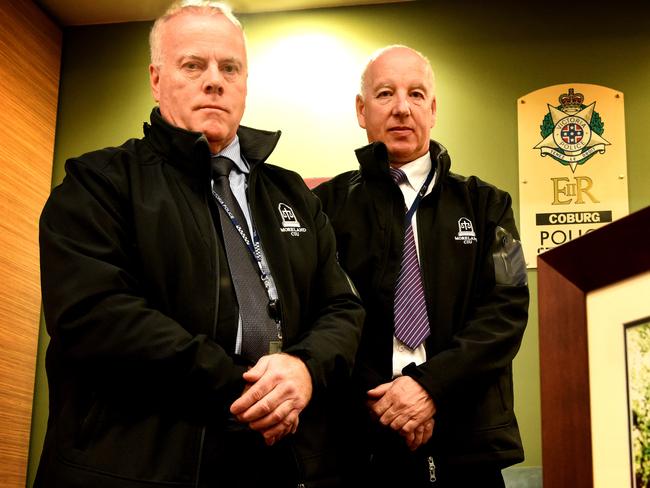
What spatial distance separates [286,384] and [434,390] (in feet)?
1.54

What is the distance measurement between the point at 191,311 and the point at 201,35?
0.65 metres

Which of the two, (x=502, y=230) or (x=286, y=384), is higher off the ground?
(x=502, y=230)

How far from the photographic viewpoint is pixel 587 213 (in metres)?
3.42

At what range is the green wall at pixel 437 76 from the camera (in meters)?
3.54

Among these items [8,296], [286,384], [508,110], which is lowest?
[286,384]

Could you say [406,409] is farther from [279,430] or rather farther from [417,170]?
[417,170]

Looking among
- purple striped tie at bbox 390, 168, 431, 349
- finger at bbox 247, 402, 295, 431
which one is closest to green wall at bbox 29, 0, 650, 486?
purple striped tie at bbox 390, 168, 431, 349

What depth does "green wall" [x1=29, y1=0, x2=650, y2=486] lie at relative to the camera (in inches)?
140

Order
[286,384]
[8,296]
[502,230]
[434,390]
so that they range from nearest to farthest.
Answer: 1. [286,384]
2. [434,390]
3. [502,230]
4. [8,296]

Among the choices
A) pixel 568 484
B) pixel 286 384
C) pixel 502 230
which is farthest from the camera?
pixel 502 230

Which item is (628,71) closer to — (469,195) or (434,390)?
(469,195)

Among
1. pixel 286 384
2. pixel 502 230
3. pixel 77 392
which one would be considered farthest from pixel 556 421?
pixel 502 230

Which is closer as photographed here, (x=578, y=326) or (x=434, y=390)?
(x=578, y=326)

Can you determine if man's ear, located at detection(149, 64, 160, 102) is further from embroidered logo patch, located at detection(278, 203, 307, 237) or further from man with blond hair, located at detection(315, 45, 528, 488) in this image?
man with blond hair, located at detection(315, 45, 528, 488)
